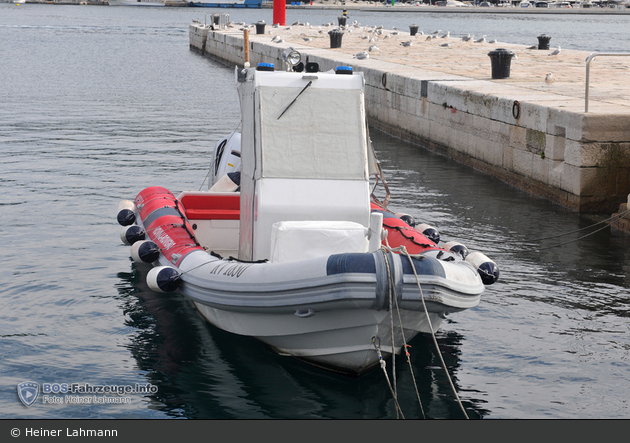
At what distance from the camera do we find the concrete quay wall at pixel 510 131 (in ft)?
37.4

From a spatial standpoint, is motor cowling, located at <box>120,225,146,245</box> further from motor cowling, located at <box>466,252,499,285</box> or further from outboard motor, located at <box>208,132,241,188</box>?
motor cowling, located at <box>466,252,499,285</box>

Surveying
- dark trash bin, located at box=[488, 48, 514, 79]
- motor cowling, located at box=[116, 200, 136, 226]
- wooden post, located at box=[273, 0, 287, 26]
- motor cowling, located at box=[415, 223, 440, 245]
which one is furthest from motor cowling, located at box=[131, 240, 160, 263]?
wooden post, located at box=[273, 0, 287, 26]

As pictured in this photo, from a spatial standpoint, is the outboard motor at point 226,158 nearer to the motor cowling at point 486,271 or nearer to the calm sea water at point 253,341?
the calm sea water at point 253,341

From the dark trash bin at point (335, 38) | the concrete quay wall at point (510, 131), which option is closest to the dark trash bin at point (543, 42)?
the dark trash bin at point (335, 38)

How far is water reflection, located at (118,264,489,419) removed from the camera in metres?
6.05

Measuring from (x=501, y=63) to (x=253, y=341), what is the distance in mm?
11865

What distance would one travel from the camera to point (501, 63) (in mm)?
17250

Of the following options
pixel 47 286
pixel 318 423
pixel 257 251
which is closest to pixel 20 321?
pixel 47 286

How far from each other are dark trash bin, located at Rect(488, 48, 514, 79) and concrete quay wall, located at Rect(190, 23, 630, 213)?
0.61 metres

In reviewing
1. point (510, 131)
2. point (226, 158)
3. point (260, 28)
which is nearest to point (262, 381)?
point (226, 158)

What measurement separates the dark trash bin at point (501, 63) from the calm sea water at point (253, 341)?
2394 mm

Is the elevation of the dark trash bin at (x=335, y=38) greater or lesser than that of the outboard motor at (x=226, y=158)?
greater

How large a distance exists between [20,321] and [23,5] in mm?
127365

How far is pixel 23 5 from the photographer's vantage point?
12306 cm
